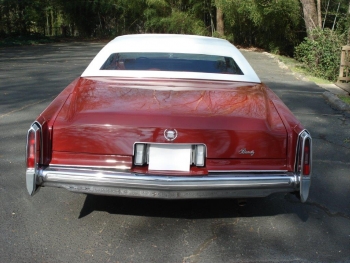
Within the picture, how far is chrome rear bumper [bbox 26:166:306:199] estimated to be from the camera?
10.9 feet

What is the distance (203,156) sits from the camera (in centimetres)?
→ 346

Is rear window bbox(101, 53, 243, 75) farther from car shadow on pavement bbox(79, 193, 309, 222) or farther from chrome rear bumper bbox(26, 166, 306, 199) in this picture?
chrome rear bumper bbox(26, 166, 306, 199)

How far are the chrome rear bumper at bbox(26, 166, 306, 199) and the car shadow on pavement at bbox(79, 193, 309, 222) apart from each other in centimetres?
69

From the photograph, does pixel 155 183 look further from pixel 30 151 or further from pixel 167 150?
pixel 30 151

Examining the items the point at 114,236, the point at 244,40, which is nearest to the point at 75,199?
the point at 114,236

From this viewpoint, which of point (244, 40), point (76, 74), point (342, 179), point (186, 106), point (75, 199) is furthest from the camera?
A: point (244, 40)

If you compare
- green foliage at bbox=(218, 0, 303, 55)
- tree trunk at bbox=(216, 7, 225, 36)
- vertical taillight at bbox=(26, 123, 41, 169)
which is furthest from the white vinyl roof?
tree trunk at bbox=(216, 7, 225, 36)

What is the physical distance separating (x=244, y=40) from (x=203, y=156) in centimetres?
2469

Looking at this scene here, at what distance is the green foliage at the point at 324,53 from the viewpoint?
13.5 metres

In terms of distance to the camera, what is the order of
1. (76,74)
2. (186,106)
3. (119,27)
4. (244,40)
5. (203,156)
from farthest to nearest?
(119,27) < (244,40) < (76,74) < (186,106) < (203,156)

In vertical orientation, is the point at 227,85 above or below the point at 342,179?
above

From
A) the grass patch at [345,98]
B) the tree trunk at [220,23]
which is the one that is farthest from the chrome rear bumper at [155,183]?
the tree trunk at [220,23]

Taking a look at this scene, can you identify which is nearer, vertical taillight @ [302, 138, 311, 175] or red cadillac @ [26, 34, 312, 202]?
red cadillac @ [26, 34, 312, 202]

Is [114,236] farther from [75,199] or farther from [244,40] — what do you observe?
[244,40]
